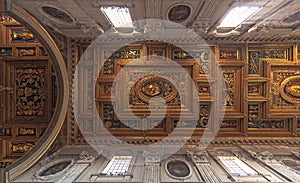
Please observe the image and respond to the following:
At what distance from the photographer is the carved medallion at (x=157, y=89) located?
1091cm

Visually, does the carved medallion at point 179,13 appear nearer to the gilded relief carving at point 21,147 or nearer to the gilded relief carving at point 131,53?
the gilded relief carving at point 131,53

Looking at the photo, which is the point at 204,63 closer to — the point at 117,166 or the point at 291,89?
the point at 291,89

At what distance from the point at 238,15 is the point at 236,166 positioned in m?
5.88

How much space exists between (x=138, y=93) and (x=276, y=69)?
694 cm

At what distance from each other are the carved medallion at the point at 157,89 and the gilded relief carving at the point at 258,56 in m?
3.97

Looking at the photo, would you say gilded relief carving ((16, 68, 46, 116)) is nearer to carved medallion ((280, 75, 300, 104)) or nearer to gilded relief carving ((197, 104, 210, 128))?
gilded relief carving ((197, 104, 210, 128))

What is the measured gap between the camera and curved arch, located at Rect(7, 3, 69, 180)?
7797 mm

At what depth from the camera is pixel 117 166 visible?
8.78 m

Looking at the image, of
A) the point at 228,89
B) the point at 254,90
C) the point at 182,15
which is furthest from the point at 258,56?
the point at 182,15

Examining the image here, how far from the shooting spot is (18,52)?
10.5 meters

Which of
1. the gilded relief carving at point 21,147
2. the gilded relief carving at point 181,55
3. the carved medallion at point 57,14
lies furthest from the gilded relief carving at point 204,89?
the gilded relief carving at point 21,147

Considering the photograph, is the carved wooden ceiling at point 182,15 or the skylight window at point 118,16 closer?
the carved wooden ceiling at point 182,15

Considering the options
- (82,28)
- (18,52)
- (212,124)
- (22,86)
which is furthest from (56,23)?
(212,124)

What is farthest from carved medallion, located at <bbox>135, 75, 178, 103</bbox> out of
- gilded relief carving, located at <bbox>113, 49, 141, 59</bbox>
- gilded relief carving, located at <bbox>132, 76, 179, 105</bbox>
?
gilded relief carving, located at <bbox>113, 49, 141, 59</bbox>
